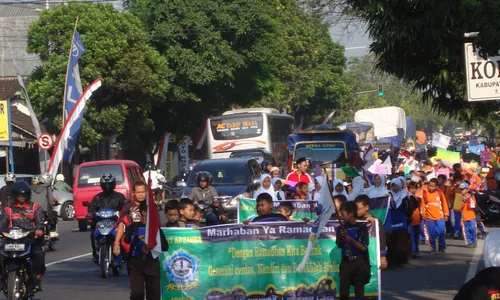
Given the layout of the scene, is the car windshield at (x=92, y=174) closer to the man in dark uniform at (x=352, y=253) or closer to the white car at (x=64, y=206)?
the white car at (x=64, y=206)

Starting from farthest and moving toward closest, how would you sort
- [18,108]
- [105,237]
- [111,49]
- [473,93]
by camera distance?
[18,108], [111,49], [105,237], [473,93]

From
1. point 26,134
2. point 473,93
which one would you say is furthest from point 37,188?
point 26,134

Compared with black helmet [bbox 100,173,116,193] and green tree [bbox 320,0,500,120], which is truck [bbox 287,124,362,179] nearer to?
black helmet [bbox 100,173,116,193]

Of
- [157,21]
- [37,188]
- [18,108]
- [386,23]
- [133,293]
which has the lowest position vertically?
[133,293]

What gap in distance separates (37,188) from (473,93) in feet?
39.5

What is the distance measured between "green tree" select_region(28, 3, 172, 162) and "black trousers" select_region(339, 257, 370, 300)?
105 feet

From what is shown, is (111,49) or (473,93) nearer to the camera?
(473,93)

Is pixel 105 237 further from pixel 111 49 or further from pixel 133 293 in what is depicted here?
pixel 111 49

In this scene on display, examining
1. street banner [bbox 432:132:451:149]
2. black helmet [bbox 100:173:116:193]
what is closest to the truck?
street banner [bbox 432:132:451:149]

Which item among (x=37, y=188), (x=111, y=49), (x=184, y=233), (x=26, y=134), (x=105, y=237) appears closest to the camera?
(x=184, y=233)

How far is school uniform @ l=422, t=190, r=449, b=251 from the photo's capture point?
62.1 ft

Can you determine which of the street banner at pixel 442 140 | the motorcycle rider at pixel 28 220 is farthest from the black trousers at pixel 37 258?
the street banner at pixel 442 140

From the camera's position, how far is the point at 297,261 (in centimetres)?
1091

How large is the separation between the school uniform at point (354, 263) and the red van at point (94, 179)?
16775mm
